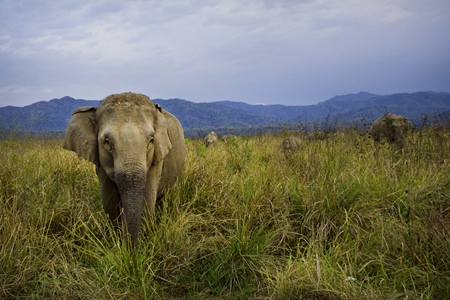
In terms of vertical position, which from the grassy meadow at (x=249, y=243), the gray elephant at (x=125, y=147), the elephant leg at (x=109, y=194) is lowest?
the grassy meadow at (x=249, y=243)

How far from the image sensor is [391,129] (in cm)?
819

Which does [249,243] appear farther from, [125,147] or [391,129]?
[391,129]

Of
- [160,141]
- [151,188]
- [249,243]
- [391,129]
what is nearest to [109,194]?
[151,188]

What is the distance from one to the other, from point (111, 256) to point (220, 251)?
0.99m

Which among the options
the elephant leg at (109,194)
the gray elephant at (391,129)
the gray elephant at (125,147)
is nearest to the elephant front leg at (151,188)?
the gray elephant at (125,147)

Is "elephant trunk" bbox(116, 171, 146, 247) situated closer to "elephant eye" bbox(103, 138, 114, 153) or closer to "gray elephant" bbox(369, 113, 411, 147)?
"elephant eye" bbox(103, 138, 114, 153)

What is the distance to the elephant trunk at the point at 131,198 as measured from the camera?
3424 millimetres

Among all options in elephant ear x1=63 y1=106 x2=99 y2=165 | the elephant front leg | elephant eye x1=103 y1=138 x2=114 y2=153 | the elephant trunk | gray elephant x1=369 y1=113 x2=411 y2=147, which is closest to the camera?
the elephant trunk

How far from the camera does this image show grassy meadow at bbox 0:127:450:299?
2996mm

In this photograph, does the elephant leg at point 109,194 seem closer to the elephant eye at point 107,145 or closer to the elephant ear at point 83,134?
the elephant ear at point 83,134

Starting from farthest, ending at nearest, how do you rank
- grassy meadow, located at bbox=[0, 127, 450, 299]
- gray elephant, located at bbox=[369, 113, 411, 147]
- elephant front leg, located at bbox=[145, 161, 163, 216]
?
gray elephant, located at bbox=[369, 113, 411, 147]
elephant front leg, located at bbox=[145, 161, 163, 216]
grassy meadow, located at bbox=[0, 127, 450, 299]

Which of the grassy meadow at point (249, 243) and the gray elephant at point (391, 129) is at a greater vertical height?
the gray elephant at point (391, 129)

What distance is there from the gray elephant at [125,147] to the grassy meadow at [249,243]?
261 mm

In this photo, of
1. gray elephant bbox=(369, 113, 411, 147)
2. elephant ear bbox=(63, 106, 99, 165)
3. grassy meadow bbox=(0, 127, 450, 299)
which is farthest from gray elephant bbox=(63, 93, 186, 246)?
gray elephant bbox=(369, 113, 411, 147)
